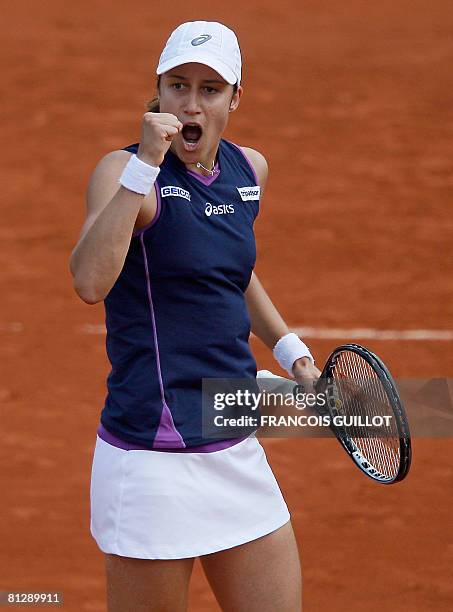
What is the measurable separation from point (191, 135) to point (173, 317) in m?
0.52

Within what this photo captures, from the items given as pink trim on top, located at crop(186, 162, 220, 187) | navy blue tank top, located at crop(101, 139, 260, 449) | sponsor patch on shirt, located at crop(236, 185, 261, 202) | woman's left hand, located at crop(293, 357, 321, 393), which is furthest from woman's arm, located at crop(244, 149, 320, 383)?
navy blue tank top, located at crop(101, 139, 260, 449)

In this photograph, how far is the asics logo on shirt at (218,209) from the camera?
3273 millimetres

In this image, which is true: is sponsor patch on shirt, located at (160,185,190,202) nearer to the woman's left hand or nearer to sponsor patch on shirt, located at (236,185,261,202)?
sponsor patch on shirt, located at (236,185,261,202)

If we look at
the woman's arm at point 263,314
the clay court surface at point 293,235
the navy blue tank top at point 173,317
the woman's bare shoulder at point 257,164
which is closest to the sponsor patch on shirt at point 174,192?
the navy blue tank top at point 173,317

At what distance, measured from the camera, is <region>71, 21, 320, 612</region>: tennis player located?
3174 millimetres

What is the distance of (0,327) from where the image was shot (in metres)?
8.18

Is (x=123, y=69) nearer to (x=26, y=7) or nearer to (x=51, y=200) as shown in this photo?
(x=26, y=7)

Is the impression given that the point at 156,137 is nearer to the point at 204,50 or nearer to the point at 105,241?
the point at 105,241

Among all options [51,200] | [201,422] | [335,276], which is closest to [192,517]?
[201,422]

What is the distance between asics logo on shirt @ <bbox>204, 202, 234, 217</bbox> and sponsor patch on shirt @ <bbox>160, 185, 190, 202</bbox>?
79 mm

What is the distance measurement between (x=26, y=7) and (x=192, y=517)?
385 inches

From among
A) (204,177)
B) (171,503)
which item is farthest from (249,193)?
(171,503)

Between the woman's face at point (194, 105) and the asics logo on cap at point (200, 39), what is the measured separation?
0.22 ft

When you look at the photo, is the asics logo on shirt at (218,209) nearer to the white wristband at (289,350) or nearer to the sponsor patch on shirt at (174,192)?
the sponsor patch on shirt at (174,192)
